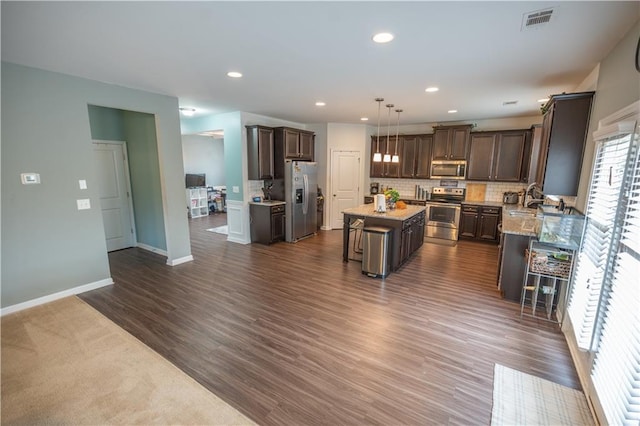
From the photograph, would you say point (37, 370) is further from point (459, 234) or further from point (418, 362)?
point (459, 234)

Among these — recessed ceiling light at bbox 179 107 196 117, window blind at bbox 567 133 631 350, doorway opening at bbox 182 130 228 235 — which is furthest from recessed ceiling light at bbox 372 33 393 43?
doorway opening at bbox 182 130 228 235

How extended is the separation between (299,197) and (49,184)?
13.3ft

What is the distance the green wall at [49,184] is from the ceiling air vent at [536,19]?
15.0 feet

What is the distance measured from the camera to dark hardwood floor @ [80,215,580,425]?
6.53 ft

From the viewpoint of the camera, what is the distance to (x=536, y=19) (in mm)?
1949

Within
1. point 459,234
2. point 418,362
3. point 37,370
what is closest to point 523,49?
point 418,362

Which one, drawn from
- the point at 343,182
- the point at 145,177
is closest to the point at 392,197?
the point at 343,182

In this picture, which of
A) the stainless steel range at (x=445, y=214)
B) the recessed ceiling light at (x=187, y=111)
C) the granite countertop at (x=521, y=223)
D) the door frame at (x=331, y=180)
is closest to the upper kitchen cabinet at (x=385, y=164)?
the door frame at (x=331, y=180)

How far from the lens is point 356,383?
84.0 inches

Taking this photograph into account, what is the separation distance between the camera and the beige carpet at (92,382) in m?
1.86

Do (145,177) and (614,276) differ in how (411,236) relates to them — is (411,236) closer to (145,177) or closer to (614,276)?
(614,276)

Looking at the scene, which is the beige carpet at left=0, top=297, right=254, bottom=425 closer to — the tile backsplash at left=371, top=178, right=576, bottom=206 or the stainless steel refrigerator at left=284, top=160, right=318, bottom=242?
the stainless steel refrigerator at left=284, top=160, right=318, bottom=242

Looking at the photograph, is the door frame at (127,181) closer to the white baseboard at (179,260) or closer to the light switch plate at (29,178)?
the white baseboard at (179,260)

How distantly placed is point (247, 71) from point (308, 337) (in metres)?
2.97
